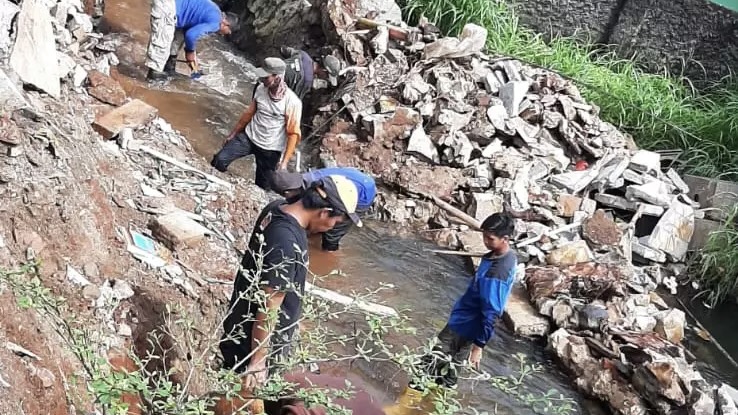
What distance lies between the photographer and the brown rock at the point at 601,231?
8.59m

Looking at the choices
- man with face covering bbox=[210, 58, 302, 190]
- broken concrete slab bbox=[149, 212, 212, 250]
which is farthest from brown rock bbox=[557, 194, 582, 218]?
broken concrete slab bbox=[149, 212, 212, 250]

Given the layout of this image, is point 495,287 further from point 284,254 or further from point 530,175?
point 530,175

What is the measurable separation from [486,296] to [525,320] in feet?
7.30

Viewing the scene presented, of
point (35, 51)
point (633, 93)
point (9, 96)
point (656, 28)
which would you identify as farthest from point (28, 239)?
point (656, 28)

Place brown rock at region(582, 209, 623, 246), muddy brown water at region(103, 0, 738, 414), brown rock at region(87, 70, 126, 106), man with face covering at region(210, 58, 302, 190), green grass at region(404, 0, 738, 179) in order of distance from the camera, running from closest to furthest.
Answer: muddy brown water at region(103, 0, 738, 414), man with face covering at region(210, 58, 302, 190), brown rock at region(87, 70, 126, 106), brown rock at region(582, 209, 623, 246), green grass at region(404, 0, 738, 179)

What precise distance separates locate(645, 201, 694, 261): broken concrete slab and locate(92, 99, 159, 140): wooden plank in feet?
18.6

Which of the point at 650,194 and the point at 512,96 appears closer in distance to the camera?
the point at 650,194

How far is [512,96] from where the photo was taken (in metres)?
9.60

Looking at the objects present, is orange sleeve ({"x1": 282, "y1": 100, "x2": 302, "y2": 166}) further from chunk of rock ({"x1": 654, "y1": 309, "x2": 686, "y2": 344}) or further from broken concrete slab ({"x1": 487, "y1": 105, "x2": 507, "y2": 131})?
chunk of rock ({"x1": 654, "y1": 309, "x2": 686, "y2": 344})

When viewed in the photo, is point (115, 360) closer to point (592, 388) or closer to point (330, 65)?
point (592, 388)

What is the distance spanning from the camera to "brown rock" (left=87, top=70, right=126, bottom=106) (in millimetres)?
7773

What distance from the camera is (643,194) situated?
30.6 feet

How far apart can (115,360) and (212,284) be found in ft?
4.59

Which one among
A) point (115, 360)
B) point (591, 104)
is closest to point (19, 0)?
point (115, 360)
